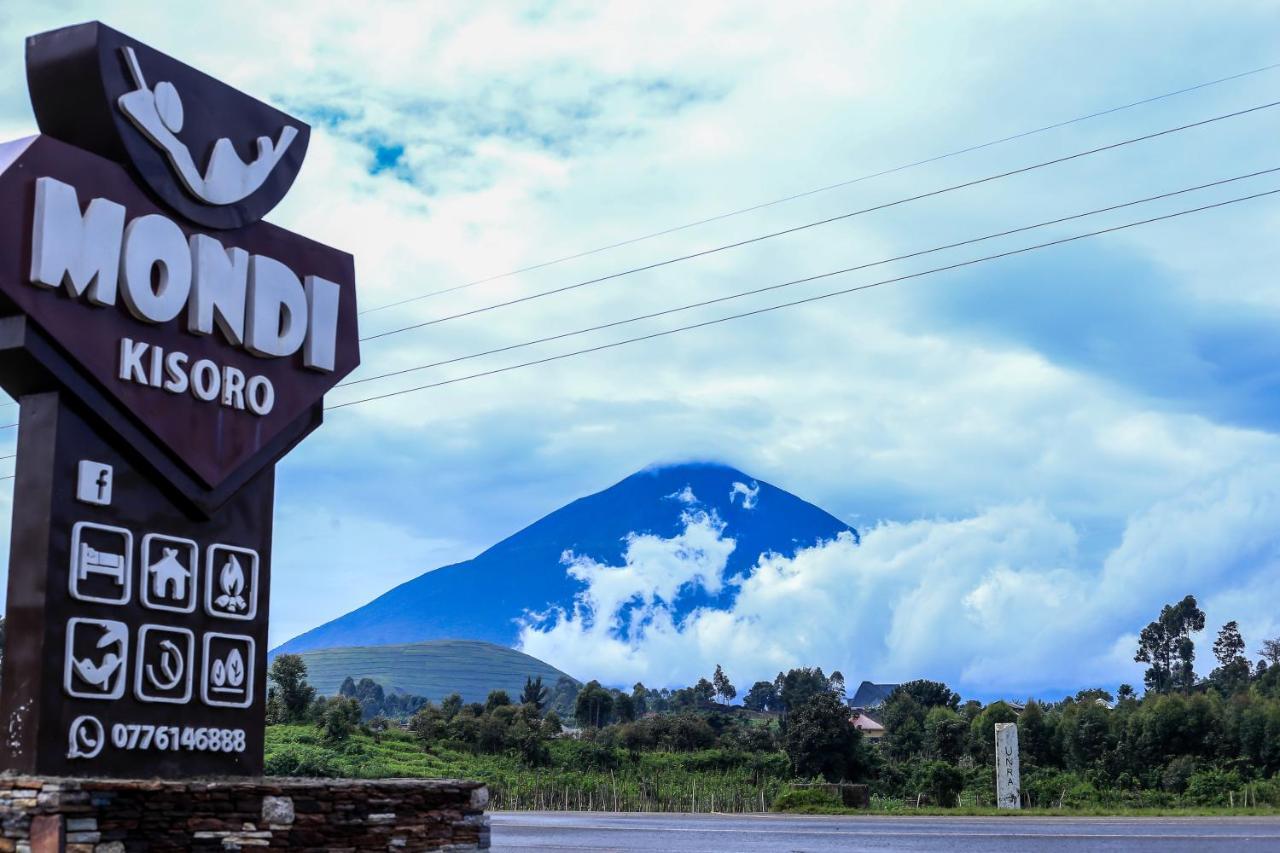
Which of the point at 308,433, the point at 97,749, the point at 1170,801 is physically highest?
the point at 308,433

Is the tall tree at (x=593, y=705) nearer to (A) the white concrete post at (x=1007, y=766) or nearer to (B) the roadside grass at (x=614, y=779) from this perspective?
(B) the roadside grass at (x=614, y=779)

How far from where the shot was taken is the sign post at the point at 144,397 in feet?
48.3

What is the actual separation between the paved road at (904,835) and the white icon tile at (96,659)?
11.7 meters

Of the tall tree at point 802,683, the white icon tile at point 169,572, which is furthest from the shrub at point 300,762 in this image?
the tall tree at point 802,683

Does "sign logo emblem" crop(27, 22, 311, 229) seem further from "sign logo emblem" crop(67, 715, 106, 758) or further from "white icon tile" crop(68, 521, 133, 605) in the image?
"sign logo emblem" crop(67, 715, 106, 758)

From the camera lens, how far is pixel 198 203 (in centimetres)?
1708

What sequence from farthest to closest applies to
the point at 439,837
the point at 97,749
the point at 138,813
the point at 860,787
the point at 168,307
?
the point at 860,787
the point at 439,837
the point at 168,307
the point at 97,749
the point at 138,813

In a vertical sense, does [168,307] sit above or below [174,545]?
above

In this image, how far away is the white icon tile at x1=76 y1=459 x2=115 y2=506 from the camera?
1516 centimetres

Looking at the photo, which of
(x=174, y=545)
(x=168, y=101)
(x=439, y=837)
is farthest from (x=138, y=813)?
(x=168, y=101)

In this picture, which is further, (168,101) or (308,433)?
(308,433)

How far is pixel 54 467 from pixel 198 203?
390 centimetres

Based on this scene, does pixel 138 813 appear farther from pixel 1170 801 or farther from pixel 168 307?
pixel 1170 801

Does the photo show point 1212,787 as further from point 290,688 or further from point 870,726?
point 870,726
